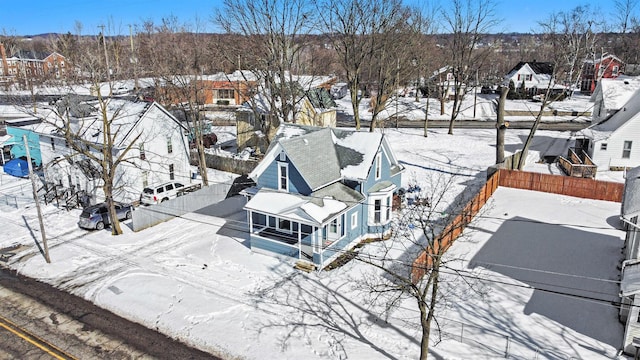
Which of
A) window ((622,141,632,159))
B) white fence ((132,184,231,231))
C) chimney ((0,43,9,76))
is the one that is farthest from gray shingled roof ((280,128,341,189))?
chimney ((0,43,9,76))

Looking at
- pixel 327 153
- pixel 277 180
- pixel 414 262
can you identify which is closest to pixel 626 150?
pixel 327 153

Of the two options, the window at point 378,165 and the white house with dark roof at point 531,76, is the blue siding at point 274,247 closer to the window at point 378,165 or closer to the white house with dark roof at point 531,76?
the window at point 378,165

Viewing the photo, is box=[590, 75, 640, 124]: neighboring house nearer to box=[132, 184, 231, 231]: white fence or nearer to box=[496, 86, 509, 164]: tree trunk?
box=[496, 86, 509, 164]: tree trunk

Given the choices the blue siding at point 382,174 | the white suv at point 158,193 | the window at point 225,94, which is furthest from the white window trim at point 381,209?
the window at point 225,94

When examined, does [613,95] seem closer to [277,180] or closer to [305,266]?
[277,180]

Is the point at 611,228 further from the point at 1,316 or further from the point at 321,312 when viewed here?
the point at 1,316

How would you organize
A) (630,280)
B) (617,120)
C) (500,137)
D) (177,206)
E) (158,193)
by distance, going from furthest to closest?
(617,120), (500,137), (158,193), (177,206), (630,280)

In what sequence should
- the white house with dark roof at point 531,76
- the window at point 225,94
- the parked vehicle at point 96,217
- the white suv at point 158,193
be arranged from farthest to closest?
the white house with dark roof at point 531,76, the window at point 225,94, the white suv at point 158,193, the parked vehicle at point 96,217
